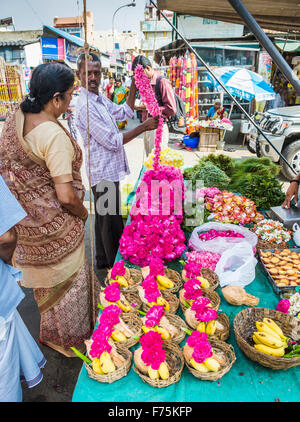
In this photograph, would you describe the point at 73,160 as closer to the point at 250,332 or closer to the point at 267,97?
the point at 250,332

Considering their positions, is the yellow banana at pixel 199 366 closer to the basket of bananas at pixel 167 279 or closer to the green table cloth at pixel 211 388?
the green table cloth at pixel 211 388

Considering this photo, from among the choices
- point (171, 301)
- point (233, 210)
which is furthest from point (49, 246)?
point (233, 210)

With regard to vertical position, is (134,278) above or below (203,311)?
below

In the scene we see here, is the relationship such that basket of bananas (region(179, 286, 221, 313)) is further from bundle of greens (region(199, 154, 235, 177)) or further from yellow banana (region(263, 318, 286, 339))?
bundle of greens (region(199, 154, 235, 177))

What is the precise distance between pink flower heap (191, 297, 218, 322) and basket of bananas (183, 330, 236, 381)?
0.11m

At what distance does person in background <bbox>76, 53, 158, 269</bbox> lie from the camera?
250cm

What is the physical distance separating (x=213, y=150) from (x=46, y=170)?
23.8ft

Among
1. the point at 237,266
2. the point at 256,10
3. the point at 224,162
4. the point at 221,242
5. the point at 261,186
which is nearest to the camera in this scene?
the point at 237,266

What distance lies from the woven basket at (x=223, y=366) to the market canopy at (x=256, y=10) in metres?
2.82

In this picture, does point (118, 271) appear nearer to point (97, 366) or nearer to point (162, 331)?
point (162, 331)

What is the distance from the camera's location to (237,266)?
6.70 feet

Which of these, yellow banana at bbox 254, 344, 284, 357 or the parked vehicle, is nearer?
yellow banana at bbox 254, 344, 284, 357

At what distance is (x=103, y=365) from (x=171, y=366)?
0.32 metres

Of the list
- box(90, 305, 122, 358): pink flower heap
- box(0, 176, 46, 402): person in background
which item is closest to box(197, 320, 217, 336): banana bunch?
box(90, 305, 122, 358): pink flower heap
